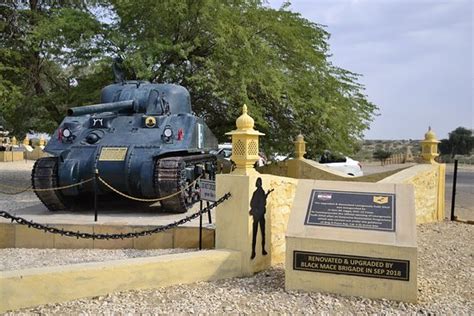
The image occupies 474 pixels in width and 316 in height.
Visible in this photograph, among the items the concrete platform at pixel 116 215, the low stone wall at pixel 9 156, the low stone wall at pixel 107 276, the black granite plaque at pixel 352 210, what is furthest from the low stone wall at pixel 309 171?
the low stone wall at pixel 9 156

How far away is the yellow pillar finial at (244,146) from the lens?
5957 millimetres

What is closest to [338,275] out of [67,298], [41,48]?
[67,298]

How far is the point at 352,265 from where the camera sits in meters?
5.22

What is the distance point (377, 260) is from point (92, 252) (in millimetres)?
3928

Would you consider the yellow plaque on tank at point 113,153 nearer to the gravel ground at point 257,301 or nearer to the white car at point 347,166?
the gravel ground at point 257,301

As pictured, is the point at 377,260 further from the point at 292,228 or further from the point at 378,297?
the point at 292,228

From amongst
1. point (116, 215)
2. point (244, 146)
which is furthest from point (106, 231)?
point (244, 146)

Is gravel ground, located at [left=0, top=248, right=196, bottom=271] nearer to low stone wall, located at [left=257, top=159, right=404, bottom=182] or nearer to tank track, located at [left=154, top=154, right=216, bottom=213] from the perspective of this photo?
tank track, located at [left=154, top=154, right=216, bottom=213]

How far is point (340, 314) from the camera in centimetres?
473

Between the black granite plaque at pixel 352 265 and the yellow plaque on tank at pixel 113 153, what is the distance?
13.4 feet

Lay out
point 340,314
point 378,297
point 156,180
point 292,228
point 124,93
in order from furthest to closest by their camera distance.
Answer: point 124,93 → point 156,180 → point 292,228 → point 378,297 → point 340,314

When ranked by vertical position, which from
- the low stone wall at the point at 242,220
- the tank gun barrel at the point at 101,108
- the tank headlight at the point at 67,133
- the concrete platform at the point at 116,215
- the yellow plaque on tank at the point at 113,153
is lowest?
the concrete platform at the point at 116,215

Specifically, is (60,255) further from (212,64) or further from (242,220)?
(212,64)

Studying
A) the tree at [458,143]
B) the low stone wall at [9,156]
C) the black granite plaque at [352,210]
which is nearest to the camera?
the black granite plaque at [352,210]
